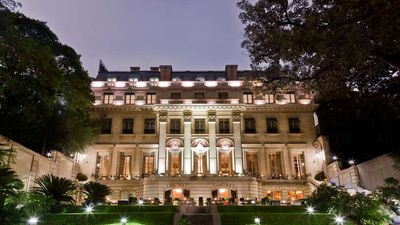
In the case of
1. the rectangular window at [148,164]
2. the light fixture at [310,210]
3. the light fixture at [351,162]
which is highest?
the rectangular window at [148,164]

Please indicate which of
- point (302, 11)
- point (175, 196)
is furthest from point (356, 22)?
point (175, 196)

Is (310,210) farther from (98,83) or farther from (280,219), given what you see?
(98,83)

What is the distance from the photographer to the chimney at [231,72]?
135ft

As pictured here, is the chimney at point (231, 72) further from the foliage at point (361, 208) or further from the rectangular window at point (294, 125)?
the foliage at point (361, 208)

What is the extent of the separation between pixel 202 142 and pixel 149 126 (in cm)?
678

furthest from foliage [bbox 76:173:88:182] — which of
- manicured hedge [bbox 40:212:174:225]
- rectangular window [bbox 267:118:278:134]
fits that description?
rectangular window [bbox 267:118:278:134]

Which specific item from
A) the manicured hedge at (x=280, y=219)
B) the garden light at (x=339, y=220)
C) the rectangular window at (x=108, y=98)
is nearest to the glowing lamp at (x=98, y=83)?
the rectangular window at (x=108, y=98)

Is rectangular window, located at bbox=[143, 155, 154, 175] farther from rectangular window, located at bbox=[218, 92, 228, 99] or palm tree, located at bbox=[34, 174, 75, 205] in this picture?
palm tree, located at bbox=[34, 174, 75, 205]

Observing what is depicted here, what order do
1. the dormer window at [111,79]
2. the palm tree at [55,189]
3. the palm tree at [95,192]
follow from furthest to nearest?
the dormer window at [111,79]
the palm tree at [95,192]
the palm tree at [55,189]

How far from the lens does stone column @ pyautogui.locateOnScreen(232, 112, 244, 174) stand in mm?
35719

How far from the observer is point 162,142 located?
36.8 metres

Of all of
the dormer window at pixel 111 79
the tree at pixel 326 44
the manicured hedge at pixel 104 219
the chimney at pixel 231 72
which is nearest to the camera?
the tree at pixel 326 44

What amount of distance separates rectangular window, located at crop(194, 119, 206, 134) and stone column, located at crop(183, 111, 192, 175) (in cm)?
76

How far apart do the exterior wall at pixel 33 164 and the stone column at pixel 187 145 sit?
12205mm
